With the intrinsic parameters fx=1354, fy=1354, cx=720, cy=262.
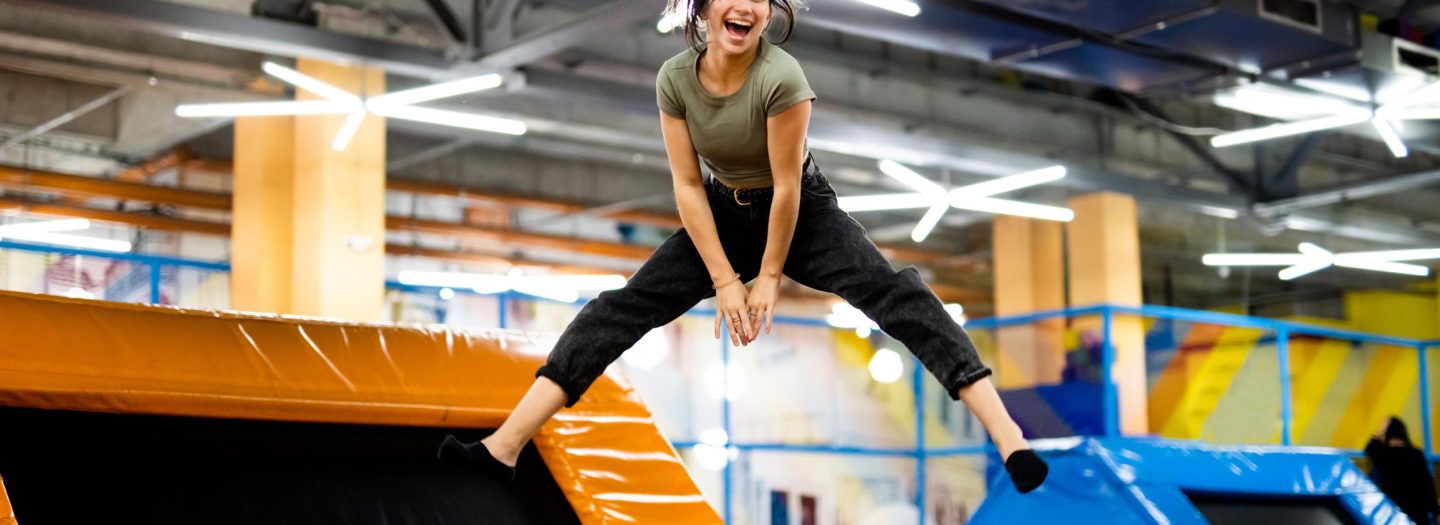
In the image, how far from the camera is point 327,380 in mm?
3285

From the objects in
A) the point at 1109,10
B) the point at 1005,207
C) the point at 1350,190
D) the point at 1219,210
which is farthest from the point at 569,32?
the point at 1350,190

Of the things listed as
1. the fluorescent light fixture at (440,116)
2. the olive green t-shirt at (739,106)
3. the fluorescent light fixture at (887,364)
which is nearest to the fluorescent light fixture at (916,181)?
the fluorescent light fixture at (887,364)

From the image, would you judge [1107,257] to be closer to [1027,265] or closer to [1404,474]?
[1027,265]

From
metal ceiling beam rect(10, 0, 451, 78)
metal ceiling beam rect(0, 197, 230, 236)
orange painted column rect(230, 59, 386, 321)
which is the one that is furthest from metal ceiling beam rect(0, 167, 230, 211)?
metal ceiling beam rect(10, 0, 451, 78)

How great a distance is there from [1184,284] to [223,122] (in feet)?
33.7

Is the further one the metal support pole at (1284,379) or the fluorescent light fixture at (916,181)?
the fluorescent light fixture at (916,181)

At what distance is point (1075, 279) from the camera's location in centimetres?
1150

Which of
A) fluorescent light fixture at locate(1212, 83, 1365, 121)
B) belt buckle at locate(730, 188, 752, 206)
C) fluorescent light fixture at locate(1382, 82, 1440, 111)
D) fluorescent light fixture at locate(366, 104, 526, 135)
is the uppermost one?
fluorescent light fixture at locate(1212, 83, 1365, 121)

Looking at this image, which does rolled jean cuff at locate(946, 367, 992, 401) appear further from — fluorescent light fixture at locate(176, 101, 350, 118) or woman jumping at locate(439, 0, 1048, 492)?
fluorescent light fixture at locate(176, 101, 350, 118)

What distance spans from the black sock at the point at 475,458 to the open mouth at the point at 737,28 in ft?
2.61

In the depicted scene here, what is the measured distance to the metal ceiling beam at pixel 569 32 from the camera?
6398 mm

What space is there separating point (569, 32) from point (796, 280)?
4.66m

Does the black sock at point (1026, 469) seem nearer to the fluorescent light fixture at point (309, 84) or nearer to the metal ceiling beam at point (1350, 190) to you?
the fluorescent light fixture at point (309, 84)

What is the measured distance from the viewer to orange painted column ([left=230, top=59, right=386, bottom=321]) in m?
8.01
